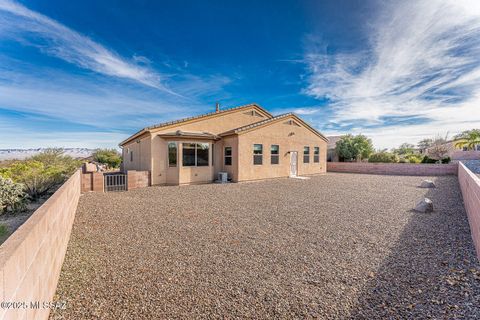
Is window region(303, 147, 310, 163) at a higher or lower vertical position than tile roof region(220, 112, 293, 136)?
lower

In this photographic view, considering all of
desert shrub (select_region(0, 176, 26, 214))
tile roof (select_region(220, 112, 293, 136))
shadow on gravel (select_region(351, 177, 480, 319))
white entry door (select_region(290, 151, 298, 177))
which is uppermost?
tile roof (select_region(220, 112, 293, 136))

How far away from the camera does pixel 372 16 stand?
35.5 ft

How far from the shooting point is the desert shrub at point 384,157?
26.3 m

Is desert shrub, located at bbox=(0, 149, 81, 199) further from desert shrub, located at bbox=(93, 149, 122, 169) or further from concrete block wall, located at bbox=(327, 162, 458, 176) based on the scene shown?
concrete block wall, located at bbox=(327, 162, 458, 176)

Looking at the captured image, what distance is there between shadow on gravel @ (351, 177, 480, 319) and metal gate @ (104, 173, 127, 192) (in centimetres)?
1266

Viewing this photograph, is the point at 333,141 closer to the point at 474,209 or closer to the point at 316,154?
the point at 316,154

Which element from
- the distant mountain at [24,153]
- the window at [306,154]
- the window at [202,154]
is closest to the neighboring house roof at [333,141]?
the window at [306,154]

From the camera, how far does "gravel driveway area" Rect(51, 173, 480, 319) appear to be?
283 cm

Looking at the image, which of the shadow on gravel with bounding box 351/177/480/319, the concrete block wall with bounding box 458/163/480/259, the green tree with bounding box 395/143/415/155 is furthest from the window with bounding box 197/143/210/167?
the green tree with bounding box 395/143/415/155

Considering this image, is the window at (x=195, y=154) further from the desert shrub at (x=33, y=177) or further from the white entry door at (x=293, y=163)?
the white entry door at (x=293, y=163)

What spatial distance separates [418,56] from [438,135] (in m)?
30.7

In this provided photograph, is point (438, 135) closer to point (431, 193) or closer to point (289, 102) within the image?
point (289, 102)

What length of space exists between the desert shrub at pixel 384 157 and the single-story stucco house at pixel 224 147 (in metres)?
12.9

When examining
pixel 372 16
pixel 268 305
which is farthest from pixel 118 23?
pixel 268 305
